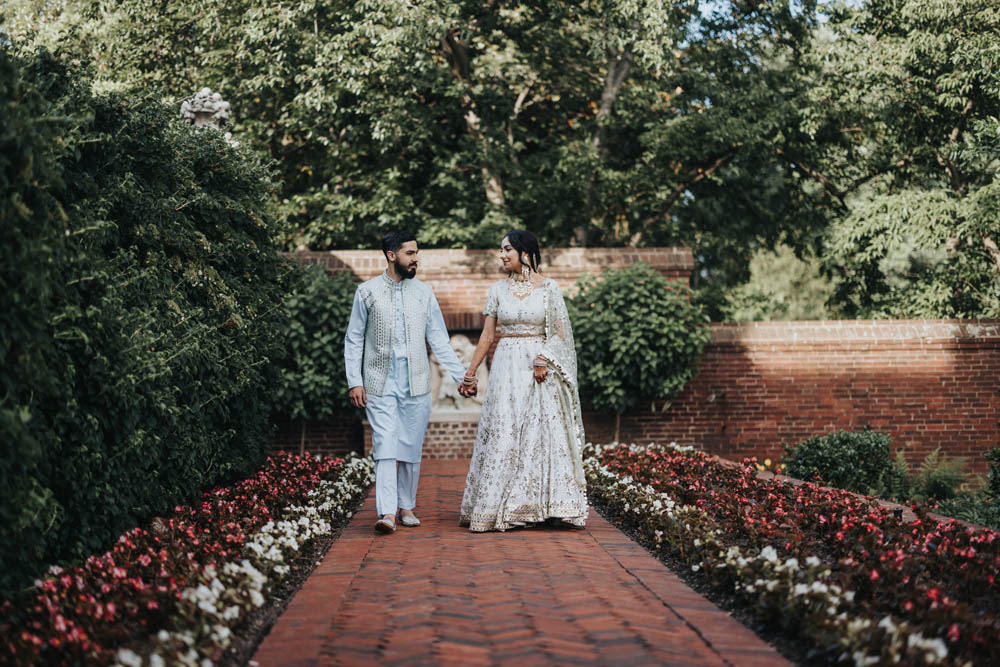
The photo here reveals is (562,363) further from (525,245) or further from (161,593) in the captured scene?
(161,593)

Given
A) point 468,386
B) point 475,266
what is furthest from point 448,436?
point 468,386

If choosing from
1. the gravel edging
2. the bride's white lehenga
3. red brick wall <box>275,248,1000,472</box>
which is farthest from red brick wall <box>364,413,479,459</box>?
the bride's white lehenga

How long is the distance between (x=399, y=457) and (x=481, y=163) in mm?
11056

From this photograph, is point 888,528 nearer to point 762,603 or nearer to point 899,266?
point 762,603

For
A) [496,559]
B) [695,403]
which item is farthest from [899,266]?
[496,559]

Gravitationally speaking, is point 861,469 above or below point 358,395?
below

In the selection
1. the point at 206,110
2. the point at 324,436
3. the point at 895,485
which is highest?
the point at 206,110

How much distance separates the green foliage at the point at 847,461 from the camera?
10617 millimetres

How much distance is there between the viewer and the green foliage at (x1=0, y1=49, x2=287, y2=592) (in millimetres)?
3939

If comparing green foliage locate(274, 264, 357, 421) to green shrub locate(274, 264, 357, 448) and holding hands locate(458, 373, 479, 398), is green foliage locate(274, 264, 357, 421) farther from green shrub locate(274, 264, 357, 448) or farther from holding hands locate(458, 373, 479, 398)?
holding hands locate(458, 373, 479, 398)

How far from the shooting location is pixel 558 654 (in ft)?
12.4

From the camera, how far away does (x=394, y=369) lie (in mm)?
6758

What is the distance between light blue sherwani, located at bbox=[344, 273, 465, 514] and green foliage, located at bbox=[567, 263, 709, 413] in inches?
210

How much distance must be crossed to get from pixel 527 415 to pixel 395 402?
0.92 metres
